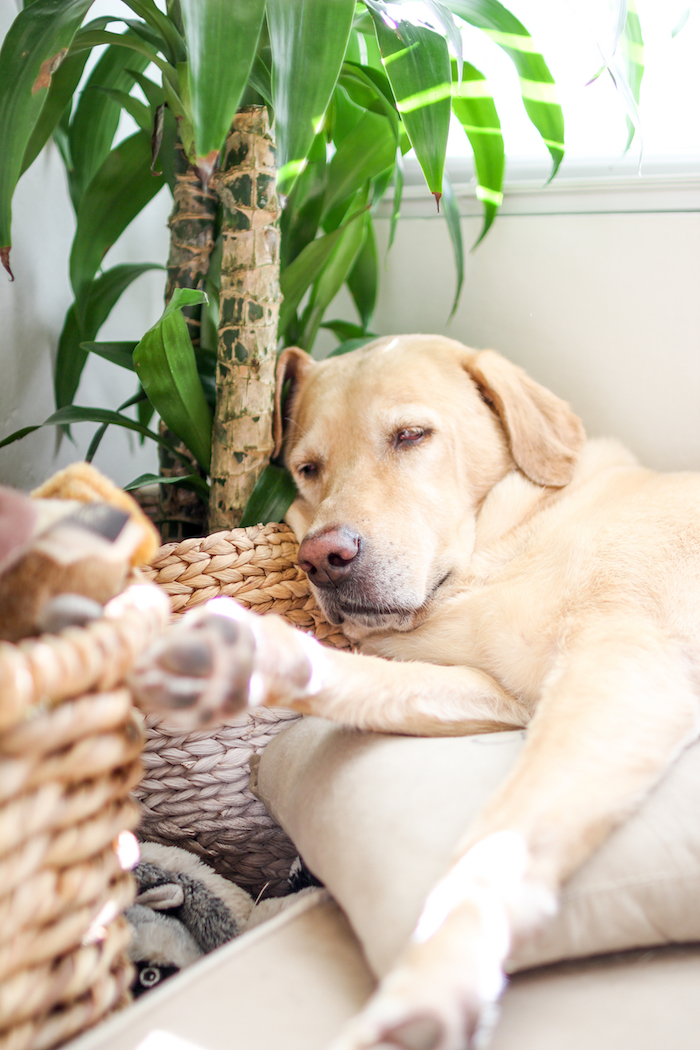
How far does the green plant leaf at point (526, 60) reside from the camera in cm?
137

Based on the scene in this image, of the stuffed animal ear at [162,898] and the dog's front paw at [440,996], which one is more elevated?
the dog's front paw at [440,996]

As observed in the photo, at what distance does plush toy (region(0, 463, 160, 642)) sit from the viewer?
2.05 feet

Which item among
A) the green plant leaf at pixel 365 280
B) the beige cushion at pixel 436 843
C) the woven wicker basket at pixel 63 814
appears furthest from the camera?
the green plant leaf at pixel 365 280

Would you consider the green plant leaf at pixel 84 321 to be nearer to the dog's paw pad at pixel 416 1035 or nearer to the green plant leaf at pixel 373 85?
the green plant leaf at pixel 373 85

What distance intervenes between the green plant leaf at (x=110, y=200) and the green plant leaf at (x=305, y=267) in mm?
390

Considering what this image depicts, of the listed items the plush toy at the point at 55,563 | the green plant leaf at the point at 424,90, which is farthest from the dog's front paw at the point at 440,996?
the green plant leaf at the point at 424,90

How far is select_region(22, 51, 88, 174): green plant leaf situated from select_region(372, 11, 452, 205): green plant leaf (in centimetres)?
64

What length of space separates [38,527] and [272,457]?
902mm

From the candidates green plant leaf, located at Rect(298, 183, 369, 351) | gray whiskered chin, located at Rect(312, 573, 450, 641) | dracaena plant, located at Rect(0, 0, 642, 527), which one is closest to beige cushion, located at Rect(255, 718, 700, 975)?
gray whiskered chin, located at Rect(312, 573, 450, 641)

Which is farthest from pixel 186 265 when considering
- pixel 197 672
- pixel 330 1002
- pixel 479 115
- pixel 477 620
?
pixel 330 1002

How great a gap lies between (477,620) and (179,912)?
0.69 m

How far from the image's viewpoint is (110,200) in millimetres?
1576

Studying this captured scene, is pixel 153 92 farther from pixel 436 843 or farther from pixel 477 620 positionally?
pixel 436 843

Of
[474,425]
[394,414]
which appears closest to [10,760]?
[394,414]
